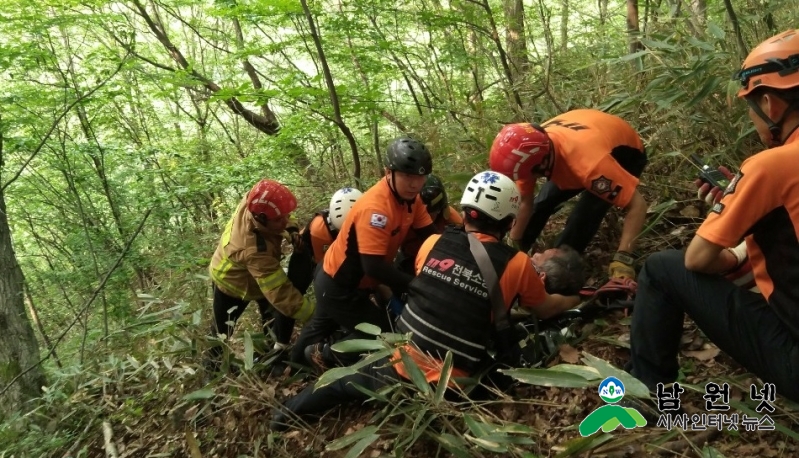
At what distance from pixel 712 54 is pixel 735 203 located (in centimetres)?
256

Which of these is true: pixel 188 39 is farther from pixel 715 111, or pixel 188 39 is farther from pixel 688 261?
pixel 688 261

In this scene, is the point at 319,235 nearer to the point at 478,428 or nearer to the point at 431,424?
the point at 431,424

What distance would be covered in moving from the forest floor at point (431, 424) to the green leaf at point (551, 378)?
0.23 meters

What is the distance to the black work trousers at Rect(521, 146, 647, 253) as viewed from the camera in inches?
155

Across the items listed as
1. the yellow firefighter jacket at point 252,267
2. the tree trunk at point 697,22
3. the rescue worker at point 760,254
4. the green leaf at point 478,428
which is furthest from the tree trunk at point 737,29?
the yellow firefighter jacket at point 252,267

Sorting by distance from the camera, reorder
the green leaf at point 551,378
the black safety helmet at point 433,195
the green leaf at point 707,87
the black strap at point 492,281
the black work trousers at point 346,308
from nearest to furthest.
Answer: the green leaf at point 551,378
the black strap at point 492,281
the green leaf at point 707,87
the black work trousers at point 346,308
the black safety helmet at point 433,195

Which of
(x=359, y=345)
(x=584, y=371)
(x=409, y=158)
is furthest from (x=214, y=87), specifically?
(x=584, y=371)

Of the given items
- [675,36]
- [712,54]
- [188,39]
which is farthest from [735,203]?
[188,39]

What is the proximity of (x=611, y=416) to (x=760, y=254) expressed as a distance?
102 centimetres

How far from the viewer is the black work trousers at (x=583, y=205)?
3949 millimetres

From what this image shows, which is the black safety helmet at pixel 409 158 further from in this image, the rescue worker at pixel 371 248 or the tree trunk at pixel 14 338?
the tree trunk at pixel 14 338

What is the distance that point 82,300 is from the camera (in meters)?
10.4

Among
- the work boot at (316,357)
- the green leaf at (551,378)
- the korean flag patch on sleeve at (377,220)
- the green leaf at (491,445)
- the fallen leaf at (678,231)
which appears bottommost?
the work boot at (316,357)

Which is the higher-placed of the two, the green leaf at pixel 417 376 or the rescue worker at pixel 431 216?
the rescue worker at pixel 431 216
